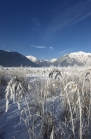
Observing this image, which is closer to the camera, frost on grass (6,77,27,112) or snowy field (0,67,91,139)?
frost on grass (6,77,27,112)

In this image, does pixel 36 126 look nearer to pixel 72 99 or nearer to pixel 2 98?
pixel 72 99

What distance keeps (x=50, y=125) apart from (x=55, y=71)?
3.21 ft

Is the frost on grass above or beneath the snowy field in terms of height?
above

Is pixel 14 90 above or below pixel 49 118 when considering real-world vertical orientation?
above

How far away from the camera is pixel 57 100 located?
432cm

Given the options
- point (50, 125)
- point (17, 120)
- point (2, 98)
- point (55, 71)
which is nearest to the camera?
point (55, 71)

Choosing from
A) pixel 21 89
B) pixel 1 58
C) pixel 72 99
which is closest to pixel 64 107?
pixel 72 99

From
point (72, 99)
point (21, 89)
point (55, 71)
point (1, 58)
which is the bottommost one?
point (72, 99)

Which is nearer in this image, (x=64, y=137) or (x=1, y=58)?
(x=64, y=137)

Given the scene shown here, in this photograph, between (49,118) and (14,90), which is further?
(49,118)

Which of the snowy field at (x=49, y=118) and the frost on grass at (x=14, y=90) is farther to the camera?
the snowy field at (x=49, y=118)

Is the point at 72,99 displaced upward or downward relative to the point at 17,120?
upward

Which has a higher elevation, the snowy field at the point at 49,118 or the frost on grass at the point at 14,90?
the frost on grass at the point at 14,90

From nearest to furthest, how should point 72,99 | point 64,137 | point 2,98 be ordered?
point 64,137, point 72,99, point 2,98
